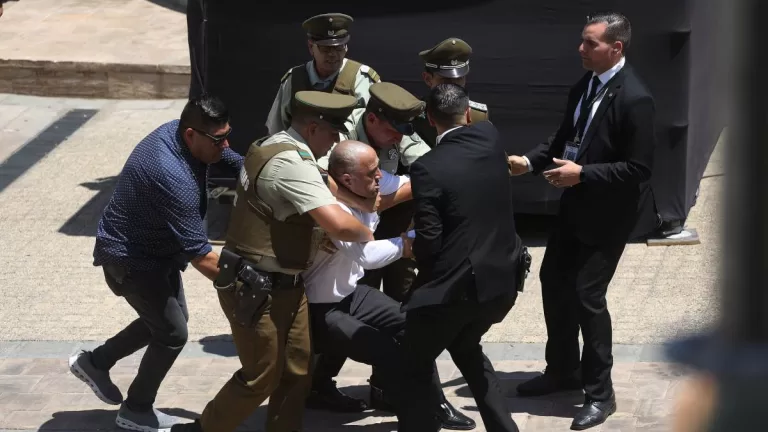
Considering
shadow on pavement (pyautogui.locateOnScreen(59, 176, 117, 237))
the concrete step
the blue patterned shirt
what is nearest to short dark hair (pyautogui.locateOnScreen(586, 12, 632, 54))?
the blue patterned shirt

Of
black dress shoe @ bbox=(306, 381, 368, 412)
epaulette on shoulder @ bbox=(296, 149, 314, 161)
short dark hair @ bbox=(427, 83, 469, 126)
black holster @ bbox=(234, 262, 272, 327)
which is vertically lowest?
black dress shoe @ bbox=(306, 381, 368, 412)

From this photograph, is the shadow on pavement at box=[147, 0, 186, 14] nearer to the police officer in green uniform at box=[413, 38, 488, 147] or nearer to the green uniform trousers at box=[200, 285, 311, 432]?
the police officer in green uniform at box=[413, 38, 488, 147]

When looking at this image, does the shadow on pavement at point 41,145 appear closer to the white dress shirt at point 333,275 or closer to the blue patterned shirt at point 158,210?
the blue patterned shirt at point 158,210

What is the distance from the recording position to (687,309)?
6.34 meters

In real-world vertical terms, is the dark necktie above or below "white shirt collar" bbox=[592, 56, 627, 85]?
below

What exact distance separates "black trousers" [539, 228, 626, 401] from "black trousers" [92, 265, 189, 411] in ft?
5.37

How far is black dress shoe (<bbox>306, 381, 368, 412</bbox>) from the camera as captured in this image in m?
5.02

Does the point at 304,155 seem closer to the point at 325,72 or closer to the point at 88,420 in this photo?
the point at 325,72

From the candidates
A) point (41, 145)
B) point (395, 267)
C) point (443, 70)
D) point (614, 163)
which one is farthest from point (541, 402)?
point (41, 145)

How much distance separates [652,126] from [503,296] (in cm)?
102

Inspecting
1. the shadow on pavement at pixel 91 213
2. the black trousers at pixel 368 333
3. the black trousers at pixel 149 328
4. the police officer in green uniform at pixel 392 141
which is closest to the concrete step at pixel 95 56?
the shadow on pavement at pixel 91 213

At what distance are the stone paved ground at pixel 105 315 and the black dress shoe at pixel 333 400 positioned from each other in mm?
65

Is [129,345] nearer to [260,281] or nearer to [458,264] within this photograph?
[260,281]

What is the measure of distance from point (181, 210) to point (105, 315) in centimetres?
244
